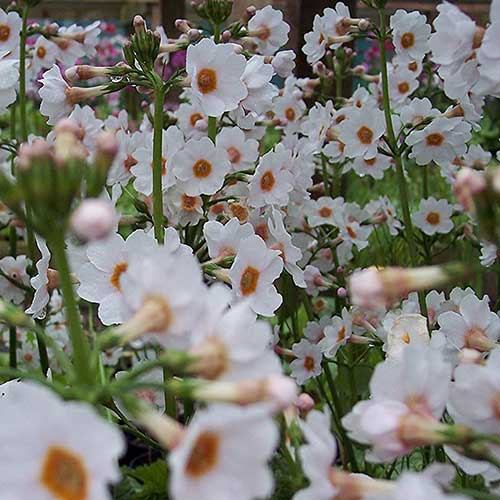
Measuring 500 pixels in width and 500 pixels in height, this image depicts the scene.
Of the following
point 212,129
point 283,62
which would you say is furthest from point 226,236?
point 283,62

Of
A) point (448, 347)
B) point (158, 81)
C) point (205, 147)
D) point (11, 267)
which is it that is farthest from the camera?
point (11, 267)

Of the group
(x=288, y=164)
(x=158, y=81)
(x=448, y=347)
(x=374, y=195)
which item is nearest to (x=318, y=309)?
(x=288, y=164)

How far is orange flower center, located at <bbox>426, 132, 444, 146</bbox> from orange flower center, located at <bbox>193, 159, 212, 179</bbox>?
0.53m

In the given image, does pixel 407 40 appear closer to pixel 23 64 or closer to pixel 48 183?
pixel 23 64

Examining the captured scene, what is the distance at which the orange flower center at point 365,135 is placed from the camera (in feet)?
6.59

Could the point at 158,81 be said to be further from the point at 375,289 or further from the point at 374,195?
the point at 374,195

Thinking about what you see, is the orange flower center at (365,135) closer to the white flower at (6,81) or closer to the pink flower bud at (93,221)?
the white flower at (6,81)

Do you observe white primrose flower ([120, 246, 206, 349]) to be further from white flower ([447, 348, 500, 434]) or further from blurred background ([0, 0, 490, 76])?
Result: blurred background ([0, 0, 490, 76])

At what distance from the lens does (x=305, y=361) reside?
1.99 meters

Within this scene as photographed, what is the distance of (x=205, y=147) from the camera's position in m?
1.74

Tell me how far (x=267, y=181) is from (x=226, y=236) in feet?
1.12

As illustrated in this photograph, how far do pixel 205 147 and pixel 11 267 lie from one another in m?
0.72

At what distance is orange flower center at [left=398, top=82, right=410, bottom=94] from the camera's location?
231 centimetres

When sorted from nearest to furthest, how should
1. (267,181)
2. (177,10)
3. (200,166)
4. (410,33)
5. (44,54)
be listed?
(200,166), (267,181), (410,33), (44,54), (177,10)
